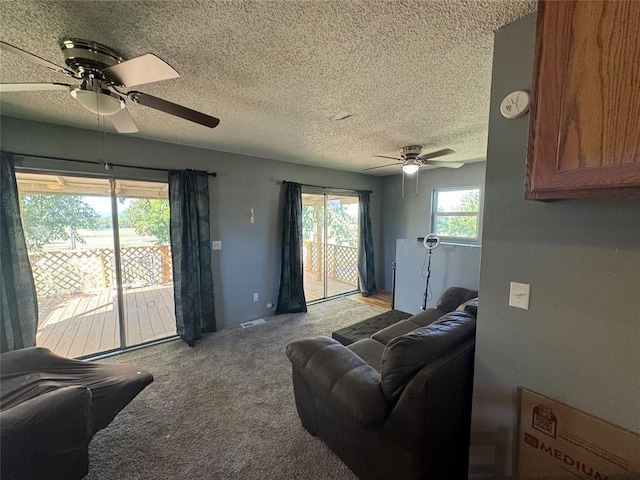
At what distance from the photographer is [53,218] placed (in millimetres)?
2598

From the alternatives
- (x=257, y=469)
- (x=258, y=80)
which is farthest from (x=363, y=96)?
(x=257, y=469)

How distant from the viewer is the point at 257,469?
156 centimetres

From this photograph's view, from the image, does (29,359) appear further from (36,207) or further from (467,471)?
(467,471)

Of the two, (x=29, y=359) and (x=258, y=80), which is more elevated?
(x=258, y=80)

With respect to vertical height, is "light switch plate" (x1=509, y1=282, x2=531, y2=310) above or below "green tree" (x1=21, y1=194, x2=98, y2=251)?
below

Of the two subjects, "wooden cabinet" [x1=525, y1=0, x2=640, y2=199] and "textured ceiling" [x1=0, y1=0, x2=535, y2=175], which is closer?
"wooden cabinet" [x1=525, y1=0, x2=640, y2=199]

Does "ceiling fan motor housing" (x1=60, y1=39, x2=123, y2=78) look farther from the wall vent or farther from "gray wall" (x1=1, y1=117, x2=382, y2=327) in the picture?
the wall vent

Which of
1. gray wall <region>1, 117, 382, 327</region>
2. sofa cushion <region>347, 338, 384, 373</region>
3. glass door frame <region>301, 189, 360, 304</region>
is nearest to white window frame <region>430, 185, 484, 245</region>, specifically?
glass door frame <region>301, 189, 360, 304</region>

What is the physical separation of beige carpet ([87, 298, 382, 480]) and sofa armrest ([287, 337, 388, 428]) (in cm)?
51

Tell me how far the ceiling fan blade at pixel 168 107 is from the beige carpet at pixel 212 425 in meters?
2.10

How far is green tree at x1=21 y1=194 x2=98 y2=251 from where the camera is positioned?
2488 millimetres

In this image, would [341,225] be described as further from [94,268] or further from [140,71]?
[140,71]

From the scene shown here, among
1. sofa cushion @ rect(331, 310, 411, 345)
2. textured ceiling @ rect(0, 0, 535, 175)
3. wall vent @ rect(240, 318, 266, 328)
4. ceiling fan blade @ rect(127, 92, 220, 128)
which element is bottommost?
wall vent @ rect(240, 318, 266, 328)

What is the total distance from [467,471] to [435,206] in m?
4.16
